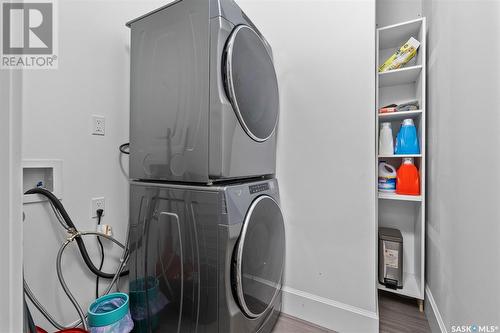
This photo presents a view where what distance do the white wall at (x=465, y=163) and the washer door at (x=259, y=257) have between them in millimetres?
826

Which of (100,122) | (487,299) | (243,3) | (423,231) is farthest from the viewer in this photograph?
(243,3)

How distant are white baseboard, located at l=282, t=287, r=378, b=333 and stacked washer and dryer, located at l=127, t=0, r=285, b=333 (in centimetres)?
28

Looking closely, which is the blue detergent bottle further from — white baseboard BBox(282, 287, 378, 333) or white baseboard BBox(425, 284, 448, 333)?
white baseboard BBox(282, 287, 378, 333)

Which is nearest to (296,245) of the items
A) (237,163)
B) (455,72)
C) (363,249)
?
(363,249)

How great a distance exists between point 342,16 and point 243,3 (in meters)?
0.77

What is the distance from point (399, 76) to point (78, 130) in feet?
6.85

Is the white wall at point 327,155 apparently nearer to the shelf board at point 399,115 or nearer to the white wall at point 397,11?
the shelf board at point 399,115

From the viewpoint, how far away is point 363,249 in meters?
1.33

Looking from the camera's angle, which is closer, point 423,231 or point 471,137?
point 471,137

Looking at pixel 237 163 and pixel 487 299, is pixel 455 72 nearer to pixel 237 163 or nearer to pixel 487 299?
pixel 487 299

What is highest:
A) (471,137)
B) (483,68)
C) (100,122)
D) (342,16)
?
(342,16)

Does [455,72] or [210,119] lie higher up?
[455,72]

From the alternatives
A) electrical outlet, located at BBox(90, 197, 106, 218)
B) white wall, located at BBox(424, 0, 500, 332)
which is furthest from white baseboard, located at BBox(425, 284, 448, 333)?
electrical outlet, located at BBox(90, 197, 106, 218)

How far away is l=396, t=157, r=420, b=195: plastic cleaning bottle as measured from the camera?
157cm
